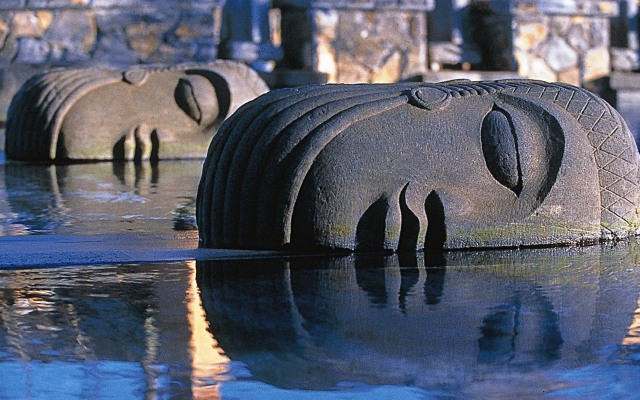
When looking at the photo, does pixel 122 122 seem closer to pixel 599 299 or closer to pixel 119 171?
pixel 119 171

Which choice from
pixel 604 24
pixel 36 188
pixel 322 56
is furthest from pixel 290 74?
pixel 36 188

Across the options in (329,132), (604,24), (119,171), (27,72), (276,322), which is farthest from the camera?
(604,24)

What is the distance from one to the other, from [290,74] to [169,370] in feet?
32.0

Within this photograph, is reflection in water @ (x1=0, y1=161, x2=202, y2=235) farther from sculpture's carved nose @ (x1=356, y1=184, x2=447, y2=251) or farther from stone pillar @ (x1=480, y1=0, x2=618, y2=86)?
stone pillar @ (x1=480, y1=0, x2=618, y2=86)

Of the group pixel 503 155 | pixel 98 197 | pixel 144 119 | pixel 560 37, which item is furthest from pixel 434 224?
pixel 560 37

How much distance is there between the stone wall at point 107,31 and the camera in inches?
440

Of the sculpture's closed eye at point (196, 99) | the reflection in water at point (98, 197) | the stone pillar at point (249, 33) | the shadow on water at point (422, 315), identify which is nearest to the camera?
the shadow on water at point (422, 315)

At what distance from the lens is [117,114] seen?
8211 mm

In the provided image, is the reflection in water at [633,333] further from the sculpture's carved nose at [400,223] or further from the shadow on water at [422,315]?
the sculpture's carved nose at [400,223]

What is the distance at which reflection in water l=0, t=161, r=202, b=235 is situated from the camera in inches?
177

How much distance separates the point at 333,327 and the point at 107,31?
9.16 meters

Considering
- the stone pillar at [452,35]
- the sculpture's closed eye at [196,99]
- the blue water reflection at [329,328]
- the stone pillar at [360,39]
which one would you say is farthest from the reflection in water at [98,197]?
the stone pillar at [452,35]

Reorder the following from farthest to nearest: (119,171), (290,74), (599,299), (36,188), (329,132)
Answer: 1. (290,74)
2. (119,171)
3. (36,188)
4. (329,132)
5. (599,299)

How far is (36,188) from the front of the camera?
20.1 feet
